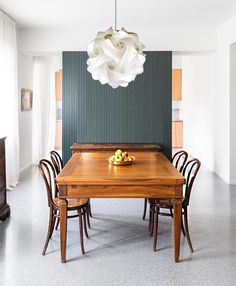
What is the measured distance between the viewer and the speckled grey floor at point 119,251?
2.95 metres

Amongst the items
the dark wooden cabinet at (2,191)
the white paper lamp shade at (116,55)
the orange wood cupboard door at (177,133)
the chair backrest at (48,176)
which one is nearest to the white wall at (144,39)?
the dark wooden cabinet at (2,191)

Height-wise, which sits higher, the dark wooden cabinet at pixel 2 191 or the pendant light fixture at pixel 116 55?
the pendant light fixture at pixel 116 55

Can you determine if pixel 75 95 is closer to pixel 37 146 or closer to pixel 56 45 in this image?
pixel 56 45

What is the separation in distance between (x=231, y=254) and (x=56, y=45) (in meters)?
5.11

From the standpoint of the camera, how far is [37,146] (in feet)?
28.8

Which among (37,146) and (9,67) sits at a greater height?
(9,67)

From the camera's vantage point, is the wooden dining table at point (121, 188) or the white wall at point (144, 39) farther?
the white wall at point (144, 39)

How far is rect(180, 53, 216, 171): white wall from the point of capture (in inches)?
311

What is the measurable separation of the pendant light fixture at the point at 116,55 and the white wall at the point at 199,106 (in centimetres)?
424

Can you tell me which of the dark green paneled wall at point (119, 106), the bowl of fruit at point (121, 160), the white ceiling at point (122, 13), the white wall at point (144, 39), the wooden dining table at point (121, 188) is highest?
the white ceiling at point (122, 13)

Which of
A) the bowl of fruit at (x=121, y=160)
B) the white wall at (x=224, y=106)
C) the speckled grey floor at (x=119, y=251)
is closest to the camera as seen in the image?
the speckled grey floor at (x=119, y=251)

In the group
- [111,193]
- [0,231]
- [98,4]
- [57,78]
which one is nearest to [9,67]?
[98,4]

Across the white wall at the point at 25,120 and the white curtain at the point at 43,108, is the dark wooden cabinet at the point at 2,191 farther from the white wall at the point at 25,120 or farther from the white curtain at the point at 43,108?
the white curtain at the point at 43,108

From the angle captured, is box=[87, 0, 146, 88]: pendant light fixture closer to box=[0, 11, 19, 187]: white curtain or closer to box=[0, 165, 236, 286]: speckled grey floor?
box=[0, 165, 236, 286]: speckled grey floor
